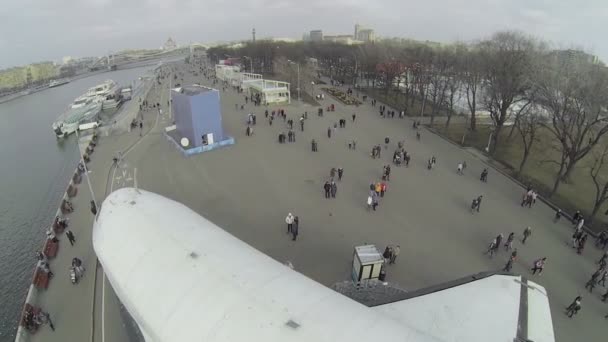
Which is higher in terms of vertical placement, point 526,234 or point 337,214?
point 526,234

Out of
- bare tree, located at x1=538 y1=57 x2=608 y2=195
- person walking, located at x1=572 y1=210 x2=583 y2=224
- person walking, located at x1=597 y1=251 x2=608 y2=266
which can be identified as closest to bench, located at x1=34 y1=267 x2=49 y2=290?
person walking, located at x1=597 y1=251 x2=608 y2=266

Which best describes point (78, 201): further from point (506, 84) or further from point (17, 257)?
point (506, 84)

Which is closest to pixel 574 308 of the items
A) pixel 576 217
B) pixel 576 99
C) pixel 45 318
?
pixel 576 217

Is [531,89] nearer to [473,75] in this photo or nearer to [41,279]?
[473,75]

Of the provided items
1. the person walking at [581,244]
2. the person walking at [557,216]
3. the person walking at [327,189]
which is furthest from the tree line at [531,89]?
the person walking at [327,189]

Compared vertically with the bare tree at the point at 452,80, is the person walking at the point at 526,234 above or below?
below

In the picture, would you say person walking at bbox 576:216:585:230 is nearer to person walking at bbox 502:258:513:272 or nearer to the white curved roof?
person walking at bbox 502:258:513:272

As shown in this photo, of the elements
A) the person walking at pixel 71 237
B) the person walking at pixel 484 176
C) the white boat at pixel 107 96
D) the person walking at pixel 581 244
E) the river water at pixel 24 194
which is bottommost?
the river water at pixel 24 194

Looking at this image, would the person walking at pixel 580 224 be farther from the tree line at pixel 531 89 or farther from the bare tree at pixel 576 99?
the bare tree at pixel 576 99
